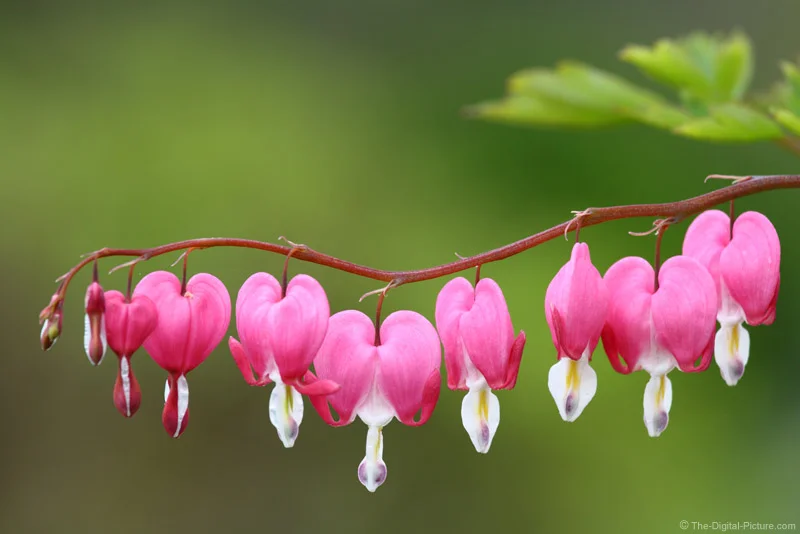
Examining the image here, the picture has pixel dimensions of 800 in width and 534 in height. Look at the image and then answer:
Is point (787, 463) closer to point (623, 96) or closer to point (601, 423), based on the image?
point (601, 423)

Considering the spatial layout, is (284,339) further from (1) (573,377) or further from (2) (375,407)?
(1) (573,377)

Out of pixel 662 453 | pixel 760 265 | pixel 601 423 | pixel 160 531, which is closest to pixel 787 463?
pixel 662 453

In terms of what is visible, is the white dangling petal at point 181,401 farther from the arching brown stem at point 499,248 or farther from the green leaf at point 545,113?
the green leaf at point 545,113

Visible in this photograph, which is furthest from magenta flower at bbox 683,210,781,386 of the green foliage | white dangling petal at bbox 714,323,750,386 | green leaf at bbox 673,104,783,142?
the green foliage

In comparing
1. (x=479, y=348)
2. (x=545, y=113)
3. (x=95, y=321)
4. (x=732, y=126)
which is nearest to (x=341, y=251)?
(x=545, y=113)

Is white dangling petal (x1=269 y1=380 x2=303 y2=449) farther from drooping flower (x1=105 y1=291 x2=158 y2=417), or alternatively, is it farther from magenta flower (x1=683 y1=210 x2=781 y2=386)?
magenta flower (x1=683 y1=210 x2=781 y2=386)
